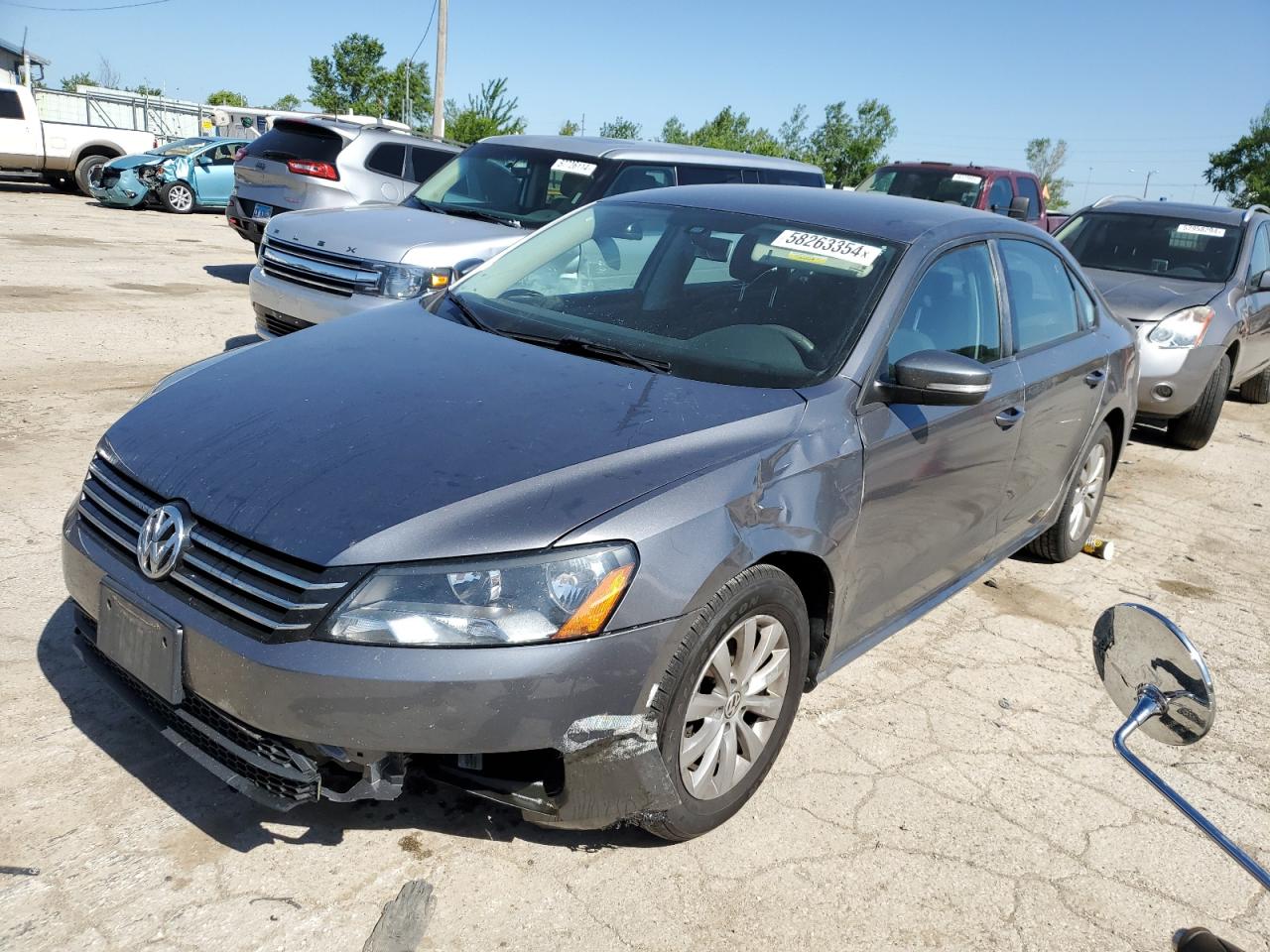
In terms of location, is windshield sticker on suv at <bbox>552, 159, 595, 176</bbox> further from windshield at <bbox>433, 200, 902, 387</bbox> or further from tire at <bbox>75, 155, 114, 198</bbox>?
tire at <bbox>75, 155, 114, 198</bbox>

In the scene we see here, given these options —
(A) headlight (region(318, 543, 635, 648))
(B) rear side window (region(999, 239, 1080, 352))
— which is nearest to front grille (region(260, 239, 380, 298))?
(B) rear side window (region(999, 239, 1080, 352))

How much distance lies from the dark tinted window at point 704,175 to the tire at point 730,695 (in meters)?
5.73

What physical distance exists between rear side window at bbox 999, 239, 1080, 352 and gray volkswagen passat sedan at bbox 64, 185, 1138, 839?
0.46 ft

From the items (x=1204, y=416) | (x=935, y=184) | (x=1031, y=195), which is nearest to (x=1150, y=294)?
(x=1204, y=416)

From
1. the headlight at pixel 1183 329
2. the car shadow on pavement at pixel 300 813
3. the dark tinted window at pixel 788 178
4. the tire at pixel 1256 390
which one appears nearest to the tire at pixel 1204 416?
the headlight at pixel 1183 329

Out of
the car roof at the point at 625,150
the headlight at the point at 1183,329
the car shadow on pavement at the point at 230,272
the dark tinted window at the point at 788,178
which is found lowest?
the car shadow on pavement at the point at 230,272

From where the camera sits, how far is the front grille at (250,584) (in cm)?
234

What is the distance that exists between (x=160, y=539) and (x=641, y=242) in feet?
7.13

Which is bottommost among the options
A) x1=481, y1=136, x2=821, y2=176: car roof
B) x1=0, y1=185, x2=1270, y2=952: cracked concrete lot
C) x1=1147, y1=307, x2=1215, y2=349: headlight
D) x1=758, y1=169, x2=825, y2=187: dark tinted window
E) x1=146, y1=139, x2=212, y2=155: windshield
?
x1=0, y1=185, x2=1270, y2=952: cracked concrete lot

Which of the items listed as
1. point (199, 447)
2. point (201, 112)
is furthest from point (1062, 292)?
point (201, 112)

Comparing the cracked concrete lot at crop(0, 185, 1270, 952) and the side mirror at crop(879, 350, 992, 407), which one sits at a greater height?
the side mirror at crop(879, 350, 992, 407)

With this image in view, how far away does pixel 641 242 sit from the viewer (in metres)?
4.07

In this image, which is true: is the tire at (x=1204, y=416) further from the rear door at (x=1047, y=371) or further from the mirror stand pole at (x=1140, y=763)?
the mirror stand pole at (x=1140, y=763)

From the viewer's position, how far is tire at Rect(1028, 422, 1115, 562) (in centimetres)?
507
